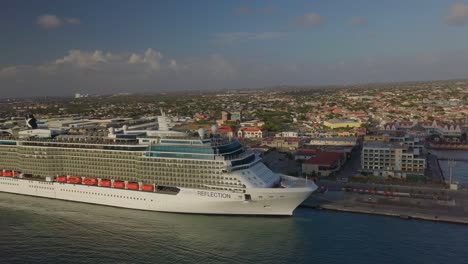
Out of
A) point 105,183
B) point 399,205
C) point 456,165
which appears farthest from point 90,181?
point 456,165

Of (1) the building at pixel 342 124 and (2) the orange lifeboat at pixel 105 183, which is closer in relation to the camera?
(2) the orange lifeboat at pixel 105 183

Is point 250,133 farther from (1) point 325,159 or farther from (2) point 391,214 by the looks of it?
(2) point 391,214

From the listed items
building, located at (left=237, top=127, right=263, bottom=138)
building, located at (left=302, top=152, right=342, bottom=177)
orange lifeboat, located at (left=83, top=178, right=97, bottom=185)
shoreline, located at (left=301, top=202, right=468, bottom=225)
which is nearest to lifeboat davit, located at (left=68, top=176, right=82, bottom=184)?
orange lifeboat, located at (left=83, top=178, right=97, bottom=185)

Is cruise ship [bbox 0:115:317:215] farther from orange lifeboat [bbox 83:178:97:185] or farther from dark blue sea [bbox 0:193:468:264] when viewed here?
dark blue sea [bbox 0:193:468:264]

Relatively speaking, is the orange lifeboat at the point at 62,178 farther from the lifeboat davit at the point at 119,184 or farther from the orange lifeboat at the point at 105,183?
the lifeboat davit at the point at 119,184

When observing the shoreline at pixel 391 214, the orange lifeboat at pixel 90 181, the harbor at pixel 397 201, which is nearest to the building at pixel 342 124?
the harbor at pixel 397 201

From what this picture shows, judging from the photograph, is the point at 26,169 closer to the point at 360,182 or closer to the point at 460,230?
the point at 360,182

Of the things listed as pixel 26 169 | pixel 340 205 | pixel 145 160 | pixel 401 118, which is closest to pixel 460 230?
pixel 340 205
